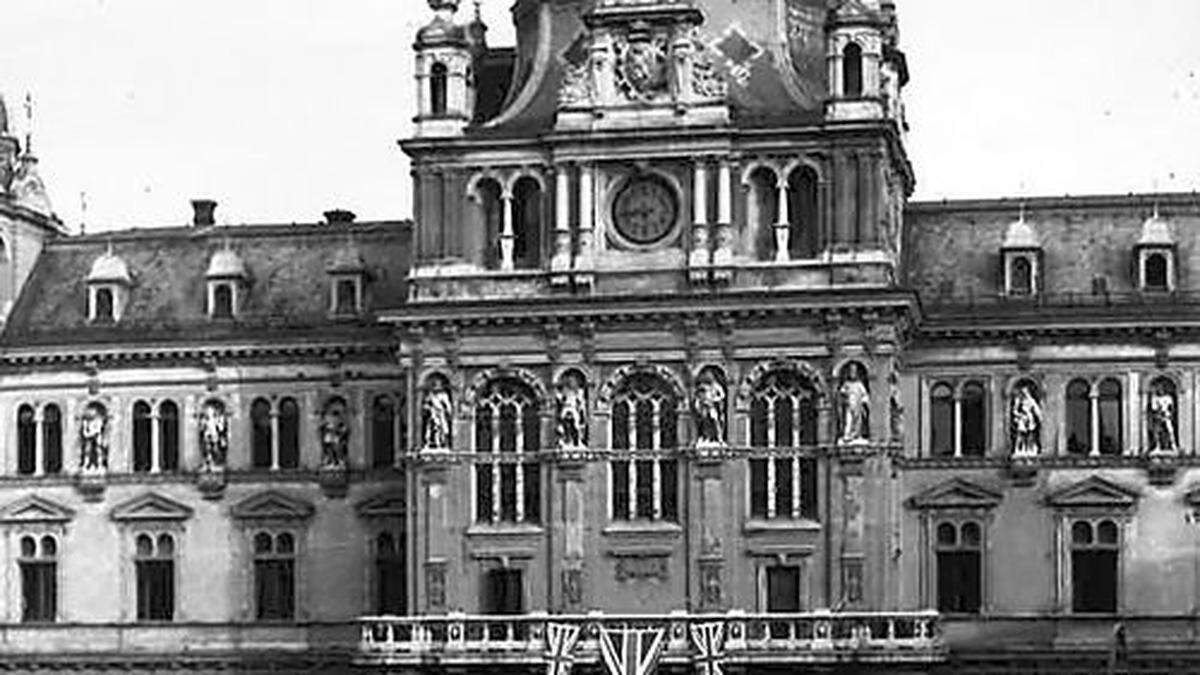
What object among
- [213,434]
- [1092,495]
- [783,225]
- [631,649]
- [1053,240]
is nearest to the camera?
[631,649]

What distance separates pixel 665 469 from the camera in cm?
8181

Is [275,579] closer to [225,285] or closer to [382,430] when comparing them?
[382,430]

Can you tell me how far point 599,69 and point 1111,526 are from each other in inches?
745

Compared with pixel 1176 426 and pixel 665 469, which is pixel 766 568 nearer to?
pixel 665 469

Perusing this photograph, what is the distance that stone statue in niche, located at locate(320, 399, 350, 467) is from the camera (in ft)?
291

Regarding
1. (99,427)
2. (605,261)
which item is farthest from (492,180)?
(99,427)

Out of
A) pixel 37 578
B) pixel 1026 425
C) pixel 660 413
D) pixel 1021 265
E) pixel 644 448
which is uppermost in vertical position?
pixel 1021 265

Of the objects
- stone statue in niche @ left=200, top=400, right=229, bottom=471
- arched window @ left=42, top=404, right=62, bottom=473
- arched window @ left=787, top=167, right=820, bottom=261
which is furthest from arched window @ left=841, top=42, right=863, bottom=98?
arched window @ left=42, top=404, right=62, bottom=473

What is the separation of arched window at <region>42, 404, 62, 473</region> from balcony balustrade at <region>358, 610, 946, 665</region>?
43.9 ft

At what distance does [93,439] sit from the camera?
90.1 metres

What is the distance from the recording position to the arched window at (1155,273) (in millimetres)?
85312

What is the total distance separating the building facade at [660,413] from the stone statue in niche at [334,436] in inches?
5.0

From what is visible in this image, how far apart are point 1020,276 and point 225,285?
77.3 feet

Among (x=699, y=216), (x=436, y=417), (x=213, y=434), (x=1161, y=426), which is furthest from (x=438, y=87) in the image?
(x=1161, y=426)
